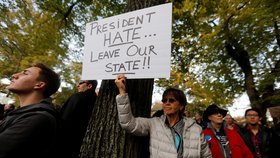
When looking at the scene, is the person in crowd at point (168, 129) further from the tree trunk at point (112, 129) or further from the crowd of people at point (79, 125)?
the tree trunk at point (112, 129)

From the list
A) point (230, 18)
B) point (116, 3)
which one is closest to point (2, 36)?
point (116, 3)

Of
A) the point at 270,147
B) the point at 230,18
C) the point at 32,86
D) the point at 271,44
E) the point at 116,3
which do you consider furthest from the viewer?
the point at 230,18

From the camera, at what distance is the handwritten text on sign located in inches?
95.1

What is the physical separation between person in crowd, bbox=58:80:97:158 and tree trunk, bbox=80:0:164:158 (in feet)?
0.37

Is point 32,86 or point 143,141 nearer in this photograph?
point 32,86

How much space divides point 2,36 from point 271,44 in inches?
501

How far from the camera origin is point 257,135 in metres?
4.85

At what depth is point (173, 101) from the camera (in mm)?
2840

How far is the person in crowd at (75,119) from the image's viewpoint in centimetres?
190

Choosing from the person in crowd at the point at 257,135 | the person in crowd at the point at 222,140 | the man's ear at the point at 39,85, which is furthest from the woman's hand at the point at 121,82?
the person in crowd at the point at 257,135

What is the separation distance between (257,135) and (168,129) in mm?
2797

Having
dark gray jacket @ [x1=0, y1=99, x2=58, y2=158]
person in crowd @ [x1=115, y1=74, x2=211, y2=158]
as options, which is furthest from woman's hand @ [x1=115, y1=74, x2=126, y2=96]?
dark gray jacket @ [x1=0, y1=99, x2=58, y2=158]

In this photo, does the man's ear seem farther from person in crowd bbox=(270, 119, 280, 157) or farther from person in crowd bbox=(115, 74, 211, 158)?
person in crowd bbox=(270, 119, 280, 157)

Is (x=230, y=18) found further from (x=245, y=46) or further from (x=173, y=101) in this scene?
(x=173, y=101)
